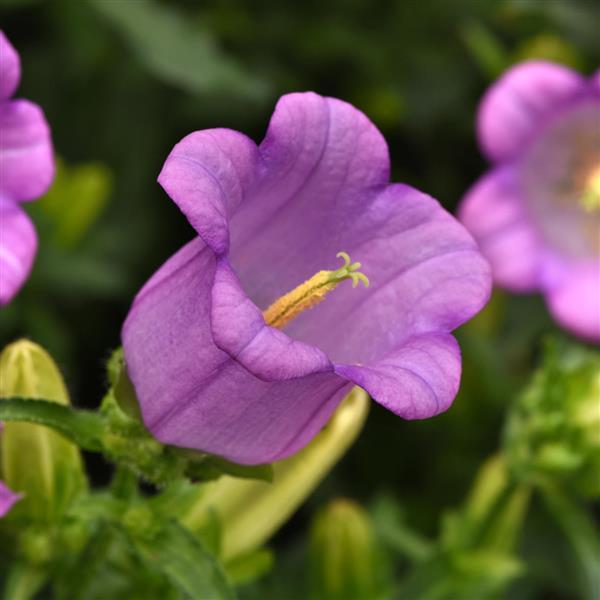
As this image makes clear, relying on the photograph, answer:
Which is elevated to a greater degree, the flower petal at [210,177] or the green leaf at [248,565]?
the flower petal at [210,177]

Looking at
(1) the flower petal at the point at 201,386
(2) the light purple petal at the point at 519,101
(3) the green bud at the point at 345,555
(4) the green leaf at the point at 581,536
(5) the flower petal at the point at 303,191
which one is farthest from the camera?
(2) the light purple petal at the point at 519,101

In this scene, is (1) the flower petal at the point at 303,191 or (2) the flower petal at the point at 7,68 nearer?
(1) the flower petal at the point at 303,191

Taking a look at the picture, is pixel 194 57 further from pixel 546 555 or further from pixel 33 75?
pixel 546 555

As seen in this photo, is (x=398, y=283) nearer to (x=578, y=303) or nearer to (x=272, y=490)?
(x=272, y=490)

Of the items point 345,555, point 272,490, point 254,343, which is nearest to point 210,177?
point 254,343

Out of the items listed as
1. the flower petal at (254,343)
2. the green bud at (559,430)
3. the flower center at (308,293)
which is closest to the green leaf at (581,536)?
the green bud at (559,430)

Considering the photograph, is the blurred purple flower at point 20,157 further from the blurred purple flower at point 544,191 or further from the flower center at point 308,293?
the blurred purple flower at point 544,191

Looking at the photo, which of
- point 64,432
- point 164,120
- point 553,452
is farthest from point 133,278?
point 64,432

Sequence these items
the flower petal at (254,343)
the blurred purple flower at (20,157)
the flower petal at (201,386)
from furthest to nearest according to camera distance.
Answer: the blurred purple flower at (20,157) < the flower petal at (201,386) < the flower petal at (254,343)
